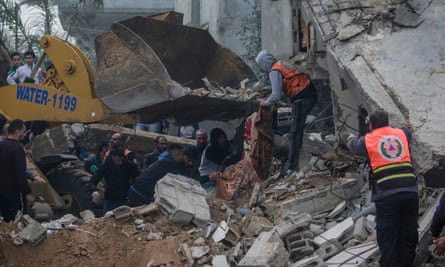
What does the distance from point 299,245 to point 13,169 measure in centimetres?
326

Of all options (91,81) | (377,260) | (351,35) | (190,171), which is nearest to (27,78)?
(91,81)

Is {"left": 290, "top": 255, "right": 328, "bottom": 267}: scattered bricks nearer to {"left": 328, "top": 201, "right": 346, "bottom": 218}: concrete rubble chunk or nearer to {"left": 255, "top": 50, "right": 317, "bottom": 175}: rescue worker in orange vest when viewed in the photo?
{"left": 328, "top": 201, "right": 346, "bottom": 218}: concrete rubble chunk

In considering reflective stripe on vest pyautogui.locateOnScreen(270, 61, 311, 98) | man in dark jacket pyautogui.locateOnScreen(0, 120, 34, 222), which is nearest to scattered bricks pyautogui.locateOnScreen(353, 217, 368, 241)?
reflective stripe on vest pyautogui.locateOnScreen(270, 61, 311, 98)

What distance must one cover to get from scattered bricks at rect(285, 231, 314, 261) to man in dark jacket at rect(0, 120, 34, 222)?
9.65ft

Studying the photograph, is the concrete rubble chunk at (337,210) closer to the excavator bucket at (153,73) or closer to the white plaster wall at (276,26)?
the excavator bucket at (153,73)

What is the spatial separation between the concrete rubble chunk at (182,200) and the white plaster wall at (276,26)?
223 inches

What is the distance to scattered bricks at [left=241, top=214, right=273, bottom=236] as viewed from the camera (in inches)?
291

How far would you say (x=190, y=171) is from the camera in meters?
10.1

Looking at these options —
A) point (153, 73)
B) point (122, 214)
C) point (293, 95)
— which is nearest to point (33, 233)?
point (122, 214)

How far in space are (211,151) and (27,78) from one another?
10.2 ft

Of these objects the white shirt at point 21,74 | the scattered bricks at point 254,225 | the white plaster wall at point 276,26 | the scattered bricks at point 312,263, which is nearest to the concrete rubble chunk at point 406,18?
the scattered bricks at point 254,225

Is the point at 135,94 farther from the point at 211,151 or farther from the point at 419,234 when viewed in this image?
the point at 419,234

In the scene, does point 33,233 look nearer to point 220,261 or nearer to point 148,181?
point 220,261

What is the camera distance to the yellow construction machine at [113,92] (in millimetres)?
9492
